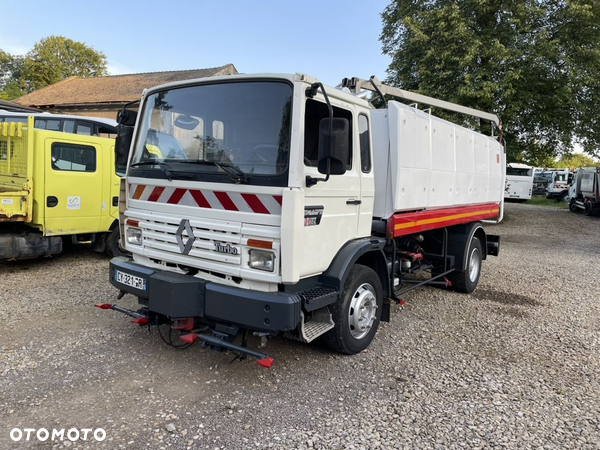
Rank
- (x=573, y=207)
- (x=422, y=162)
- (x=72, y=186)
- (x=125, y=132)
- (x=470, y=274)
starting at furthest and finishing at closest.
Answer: (x=573, y=207) → (x=72, y=186) → (x=470, y=274) → (x=422, y=162) → (x=125, y=132)

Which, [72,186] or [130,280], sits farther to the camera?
[72,186]

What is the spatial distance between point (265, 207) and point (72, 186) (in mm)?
5068

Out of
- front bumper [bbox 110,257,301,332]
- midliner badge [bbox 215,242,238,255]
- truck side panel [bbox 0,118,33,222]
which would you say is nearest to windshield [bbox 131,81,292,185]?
midliner badge [bbox 215,242,238,255]

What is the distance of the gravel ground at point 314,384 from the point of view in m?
2.89

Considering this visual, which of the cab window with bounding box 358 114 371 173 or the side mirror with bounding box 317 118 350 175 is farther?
the cab window with bounding box 358 114 371 173

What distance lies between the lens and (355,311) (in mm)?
3895

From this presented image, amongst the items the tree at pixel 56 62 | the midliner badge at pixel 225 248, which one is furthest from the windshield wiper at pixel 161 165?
the tree at pixel 56 62

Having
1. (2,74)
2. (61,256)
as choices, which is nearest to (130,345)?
(61,256)

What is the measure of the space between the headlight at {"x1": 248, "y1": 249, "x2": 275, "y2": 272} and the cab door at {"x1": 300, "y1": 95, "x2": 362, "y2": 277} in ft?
0.77

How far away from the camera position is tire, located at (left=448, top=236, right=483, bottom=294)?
654 cm

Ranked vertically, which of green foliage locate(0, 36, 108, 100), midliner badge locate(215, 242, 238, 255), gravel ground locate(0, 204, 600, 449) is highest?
green foliage locate(0, 36, 108, 100)

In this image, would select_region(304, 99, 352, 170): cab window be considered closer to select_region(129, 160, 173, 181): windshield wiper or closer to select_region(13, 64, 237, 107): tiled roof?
select_region(129, 160, 173, 181): windshield wiper

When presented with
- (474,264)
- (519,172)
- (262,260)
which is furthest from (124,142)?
(519,172)

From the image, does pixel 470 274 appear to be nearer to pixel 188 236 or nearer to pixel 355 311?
pixel 355 311
